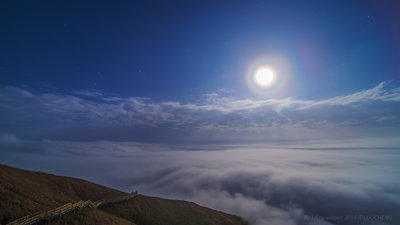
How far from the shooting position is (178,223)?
5650cm

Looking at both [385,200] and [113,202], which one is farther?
[385,200]

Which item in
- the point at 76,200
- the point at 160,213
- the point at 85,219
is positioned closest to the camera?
the point at 85,219

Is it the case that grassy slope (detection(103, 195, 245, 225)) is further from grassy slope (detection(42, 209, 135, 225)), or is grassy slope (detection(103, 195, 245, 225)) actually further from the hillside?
grassy slope (detection(42, 209, 135, 225))

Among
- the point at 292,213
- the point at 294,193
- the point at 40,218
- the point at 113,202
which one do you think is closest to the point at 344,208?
the point at 294,193

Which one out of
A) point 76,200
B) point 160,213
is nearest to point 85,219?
point 76,200

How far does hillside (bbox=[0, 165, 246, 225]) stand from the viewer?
2986cm

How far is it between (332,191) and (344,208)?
34.1 meters

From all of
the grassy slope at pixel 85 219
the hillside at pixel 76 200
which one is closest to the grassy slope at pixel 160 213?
the hillside at pixel 76 200

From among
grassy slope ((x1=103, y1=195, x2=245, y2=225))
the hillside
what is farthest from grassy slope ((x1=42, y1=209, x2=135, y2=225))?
grassy slope ((x1=103, y1=195, x2=245, y2=225))

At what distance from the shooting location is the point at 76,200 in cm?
5094

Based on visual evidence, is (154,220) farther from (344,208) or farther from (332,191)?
(332,191)

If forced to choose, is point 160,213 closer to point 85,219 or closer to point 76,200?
point 76,200

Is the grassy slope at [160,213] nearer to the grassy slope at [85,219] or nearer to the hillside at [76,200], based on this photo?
the hillside at [76,200]

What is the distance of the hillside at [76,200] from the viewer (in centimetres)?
2986
